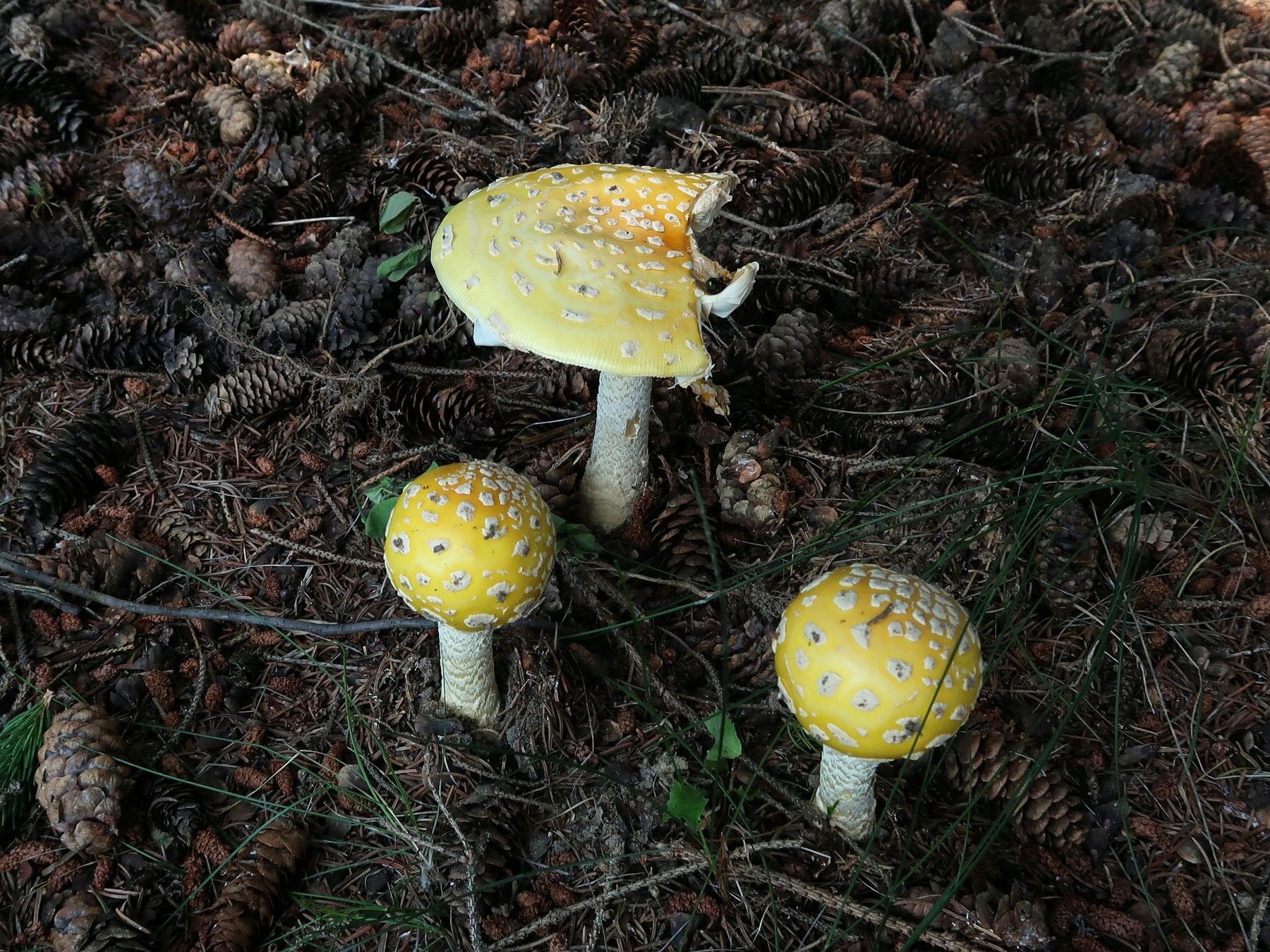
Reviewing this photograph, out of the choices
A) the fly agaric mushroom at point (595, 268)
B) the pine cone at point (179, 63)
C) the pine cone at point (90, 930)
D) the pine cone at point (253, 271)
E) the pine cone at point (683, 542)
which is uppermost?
the fly agaric mushroom at point (595, 268)

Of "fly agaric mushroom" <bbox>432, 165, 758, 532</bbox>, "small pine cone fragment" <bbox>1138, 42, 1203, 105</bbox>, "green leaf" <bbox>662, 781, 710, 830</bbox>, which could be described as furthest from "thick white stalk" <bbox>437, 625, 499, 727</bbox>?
"small pine cone fragment" <bbox>1138, 42, 1203, 105</bbox>

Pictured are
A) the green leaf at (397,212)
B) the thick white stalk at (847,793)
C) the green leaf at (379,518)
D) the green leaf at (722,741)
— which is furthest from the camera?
the green leaf at (397,212)

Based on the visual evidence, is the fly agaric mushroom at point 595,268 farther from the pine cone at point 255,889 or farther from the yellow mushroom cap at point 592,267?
the pine cone at point 255,889

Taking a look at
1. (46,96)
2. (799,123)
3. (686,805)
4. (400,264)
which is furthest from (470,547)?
(46,96)

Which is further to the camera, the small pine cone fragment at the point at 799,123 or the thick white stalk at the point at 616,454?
the small pine cone fragment at the point at 799,123

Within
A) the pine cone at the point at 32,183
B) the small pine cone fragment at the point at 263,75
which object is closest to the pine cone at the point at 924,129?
the small pine cone fragment at the point at 263,75

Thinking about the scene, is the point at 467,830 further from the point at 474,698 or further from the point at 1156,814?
the point at 1156,814
